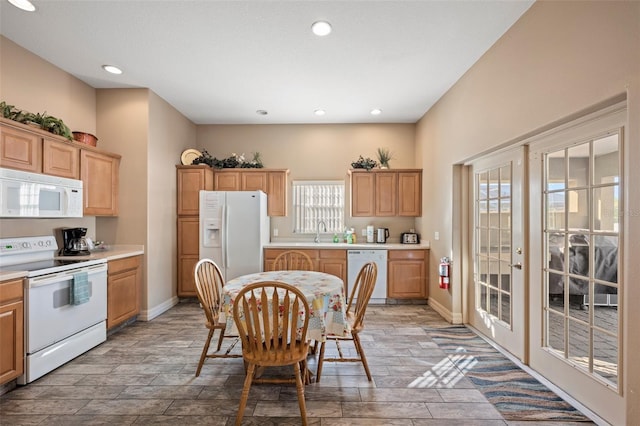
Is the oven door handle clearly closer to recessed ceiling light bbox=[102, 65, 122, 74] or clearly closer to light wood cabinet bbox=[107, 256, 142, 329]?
light wood cabinet bbox=[107, 256, 142, 329]

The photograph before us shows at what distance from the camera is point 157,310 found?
4.13 metres

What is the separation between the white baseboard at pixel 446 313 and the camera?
3.82m

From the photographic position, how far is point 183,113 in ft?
16.2

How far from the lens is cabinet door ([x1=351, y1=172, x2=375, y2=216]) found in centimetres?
511

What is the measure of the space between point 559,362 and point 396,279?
98.0 inches

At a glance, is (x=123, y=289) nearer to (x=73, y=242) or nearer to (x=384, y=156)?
(x=73, y=242)

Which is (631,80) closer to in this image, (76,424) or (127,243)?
(76,424)

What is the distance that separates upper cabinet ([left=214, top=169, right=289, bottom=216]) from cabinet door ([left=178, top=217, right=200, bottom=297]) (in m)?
0.74

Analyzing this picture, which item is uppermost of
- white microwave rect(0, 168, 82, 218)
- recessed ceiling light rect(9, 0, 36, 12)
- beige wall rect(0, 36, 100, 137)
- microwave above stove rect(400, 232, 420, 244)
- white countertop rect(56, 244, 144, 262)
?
recessed ceiling light rect(9, 0, 36, 12)

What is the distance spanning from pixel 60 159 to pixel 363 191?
394 cm

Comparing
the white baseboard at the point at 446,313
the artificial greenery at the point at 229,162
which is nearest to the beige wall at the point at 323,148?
the artificial greenery at the point at 229,162

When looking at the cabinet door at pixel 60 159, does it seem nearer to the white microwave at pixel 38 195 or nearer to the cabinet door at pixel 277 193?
the white microwave at pixel 38 195

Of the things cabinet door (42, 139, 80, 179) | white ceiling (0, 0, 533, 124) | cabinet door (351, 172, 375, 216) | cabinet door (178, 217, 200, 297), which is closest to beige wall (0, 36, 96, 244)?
white ceiling (0, 0, 533, 124)

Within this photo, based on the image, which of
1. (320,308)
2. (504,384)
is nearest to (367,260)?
(504,384)
